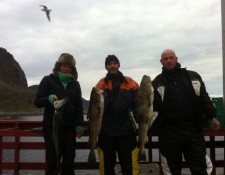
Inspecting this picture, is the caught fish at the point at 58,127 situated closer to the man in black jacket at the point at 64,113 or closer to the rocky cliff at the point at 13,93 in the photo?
the man in black jacket at the point at 64,113

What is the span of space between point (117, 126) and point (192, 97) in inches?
47.4

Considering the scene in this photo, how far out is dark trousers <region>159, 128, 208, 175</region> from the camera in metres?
5.82

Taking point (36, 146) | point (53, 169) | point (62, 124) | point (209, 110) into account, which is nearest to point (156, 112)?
point (209, 110)

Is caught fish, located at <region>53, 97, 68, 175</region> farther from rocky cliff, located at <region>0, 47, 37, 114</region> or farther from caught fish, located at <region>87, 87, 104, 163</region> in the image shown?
rocky cliff, located at <region>0, 47, 37, 114</region>

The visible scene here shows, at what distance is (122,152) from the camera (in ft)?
19.7

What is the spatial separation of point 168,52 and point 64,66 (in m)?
1.64

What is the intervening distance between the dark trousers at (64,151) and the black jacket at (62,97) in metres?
0.14

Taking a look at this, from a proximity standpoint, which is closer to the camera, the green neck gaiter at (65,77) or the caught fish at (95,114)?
the caught fish at (95,114)

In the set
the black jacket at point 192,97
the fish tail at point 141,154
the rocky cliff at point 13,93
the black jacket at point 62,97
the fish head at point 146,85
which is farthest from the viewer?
the rocky cliff at point 13,93

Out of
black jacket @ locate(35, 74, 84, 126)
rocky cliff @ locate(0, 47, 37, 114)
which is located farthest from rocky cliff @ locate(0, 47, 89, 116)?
black jacket @ locate(35, 74, 84, 126)

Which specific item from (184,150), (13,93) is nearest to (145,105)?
(184,150)

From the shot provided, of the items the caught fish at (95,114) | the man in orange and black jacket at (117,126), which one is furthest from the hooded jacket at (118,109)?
the caught fish at (95,114)

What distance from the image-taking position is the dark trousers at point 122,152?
5965 millimetres

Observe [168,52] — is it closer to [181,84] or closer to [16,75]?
[181,84]
